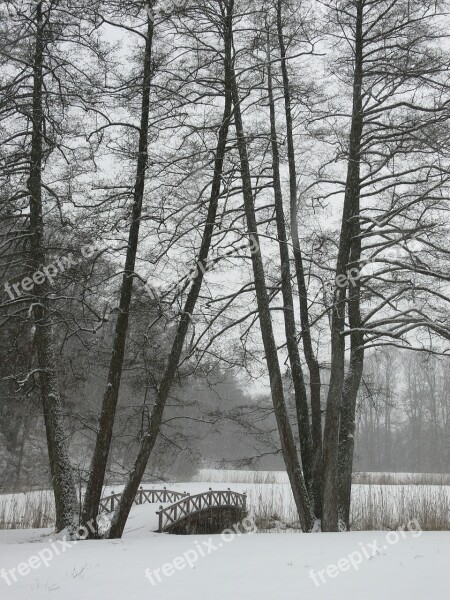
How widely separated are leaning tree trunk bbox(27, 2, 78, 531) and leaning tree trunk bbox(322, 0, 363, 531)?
162 inches

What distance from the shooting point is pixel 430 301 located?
30.2ft

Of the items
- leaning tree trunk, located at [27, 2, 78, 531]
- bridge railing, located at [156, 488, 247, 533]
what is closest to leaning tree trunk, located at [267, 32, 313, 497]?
leaning tree trunk, located at [27, 2, 78, 531]

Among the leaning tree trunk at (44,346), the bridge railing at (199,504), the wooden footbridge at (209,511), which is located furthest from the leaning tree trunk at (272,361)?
the wooden footbridge at (209,511)

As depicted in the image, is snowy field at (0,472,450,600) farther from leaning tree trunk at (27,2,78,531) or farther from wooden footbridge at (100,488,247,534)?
wooden footbridge at (100,488,247,534)

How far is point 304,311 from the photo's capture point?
426 inches

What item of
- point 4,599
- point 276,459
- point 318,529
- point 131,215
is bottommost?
point 276,459

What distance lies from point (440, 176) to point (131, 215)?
517 centimetres

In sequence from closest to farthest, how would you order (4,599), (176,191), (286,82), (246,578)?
(4,599)
(246,578)
(176,191)
(286,82)

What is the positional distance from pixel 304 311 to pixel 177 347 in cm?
273

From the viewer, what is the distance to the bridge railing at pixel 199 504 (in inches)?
552

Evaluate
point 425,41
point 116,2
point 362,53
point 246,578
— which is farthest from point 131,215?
point 246,578

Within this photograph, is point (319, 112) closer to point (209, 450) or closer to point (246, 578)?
point (246, 578)

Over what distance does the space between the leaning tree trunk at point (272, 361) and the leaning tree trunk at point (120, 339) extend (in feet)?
5.39

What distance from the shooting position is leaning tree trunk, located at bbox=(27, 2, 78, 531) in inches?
357
